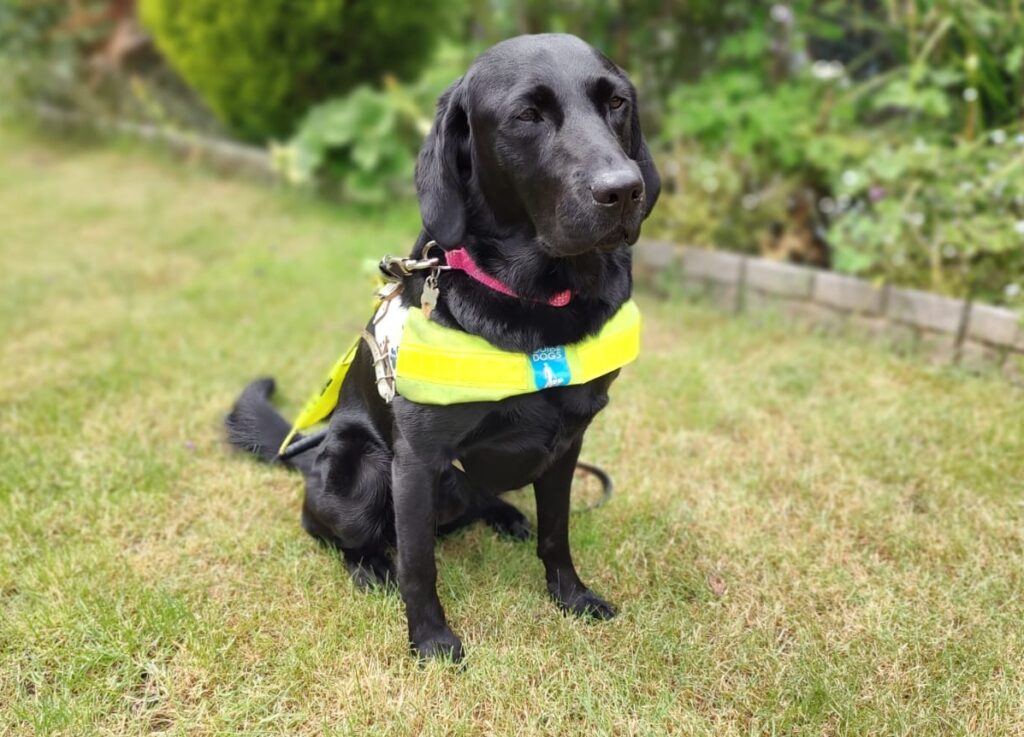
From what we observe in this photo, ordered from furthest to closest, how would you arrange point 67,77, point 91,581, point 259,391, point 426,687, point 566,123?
point 67,77 < point 259,391 < point 91,581 < point 426,687 < point 566,123

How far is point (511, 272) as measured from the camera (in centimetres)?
181

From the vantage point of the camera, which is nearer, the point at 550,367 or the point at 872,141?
the point at 550,367

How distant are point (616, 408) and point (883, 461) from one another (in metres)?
0.96

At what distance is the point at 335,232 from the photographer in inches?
217

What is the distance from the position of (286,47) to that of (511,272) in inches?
193

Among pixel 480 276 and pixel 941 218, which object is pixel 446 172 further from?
pixel 941 218

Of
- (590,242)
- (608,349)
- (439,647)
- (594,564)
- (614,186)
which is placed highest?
(614,186)

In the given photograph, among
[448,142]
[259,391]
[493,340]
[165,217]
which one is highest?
[448,142]

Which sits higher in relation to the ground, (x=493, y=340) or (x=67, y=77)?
(x=493, y=340)

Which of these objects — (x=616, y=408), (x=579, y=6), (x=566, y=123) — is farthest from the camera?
(x=579, y=6)

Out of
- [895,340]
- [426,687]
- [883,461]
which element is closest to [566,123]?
[426,687]

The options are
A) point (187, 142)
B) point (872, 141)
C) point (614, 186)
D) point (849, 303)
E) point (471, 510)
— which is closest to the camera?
point (614, 186)

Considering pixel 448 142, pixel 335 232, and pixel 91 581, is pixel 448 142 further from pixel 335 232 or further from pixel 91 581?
pixel 335 232

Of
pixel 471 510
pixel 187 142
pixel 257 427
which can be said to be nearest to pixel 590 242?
pixel 471 510
